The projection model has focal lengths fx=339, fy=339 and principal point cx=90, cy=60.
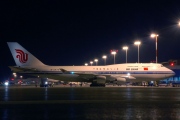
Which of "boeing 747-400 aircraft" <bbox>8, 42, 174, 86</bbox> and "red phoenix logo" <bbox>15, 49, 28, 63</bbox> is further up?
"red phoenix logo" <bbox>15, 49, 28, 63</bbox>

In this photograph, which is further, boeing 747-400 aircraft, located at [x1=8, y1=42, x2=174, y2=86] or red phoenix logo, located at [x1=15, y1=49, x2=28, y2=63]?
red phoenix logo, located at [x1=15, y1=49, x2=28, y2=63]

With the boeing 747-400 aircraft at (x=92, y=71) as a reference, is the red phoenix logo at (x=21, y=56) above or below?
above

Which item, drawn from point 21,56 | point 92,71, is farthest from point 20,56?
point 92,71

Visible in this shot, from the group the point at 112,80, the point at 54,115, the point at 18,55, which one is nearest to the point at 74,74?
the point at 112,80

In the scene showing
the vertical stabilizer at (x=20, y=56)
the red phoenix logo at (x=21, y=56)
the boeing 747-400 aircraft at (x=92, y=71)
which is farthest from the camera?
the red phoenix logo at (x=21, y=56)

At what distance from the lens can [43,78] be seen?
76625 millimetres

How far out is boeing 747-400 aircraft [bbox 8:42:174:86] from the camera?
230 feet

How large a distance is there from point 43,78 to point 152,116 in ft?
204

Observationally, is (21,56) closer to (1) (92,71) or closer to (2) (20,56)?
(2) (20,56)

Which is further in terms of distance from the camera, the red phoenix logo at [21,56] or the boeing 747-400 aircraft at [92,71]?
the red phoenix logo at [21,56]

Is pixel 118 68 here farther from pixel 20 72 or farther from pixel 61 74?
pixel 20 72

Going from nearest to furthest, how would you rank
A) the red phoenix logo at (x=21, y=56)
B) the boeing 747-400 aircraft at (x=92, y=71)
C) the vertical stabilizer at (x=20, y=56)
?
the boeing 747-400 aircraft at (x=92, y=71) < the vertical stabilizer at (x=20, y=56) < the red phoenix logo at (x=21, y=56)

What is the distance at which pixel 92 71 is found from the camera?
7156 centimetres

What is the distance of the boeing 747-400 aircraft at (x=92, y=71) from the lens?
7019 centimetres
